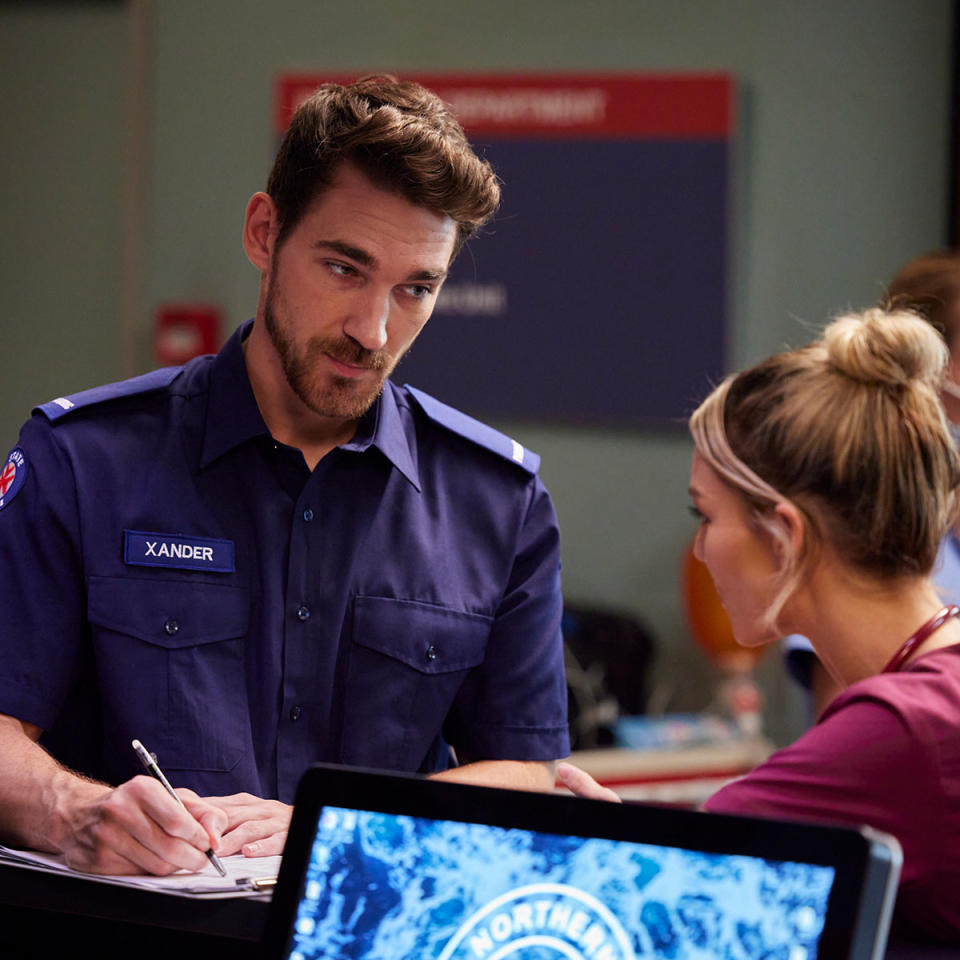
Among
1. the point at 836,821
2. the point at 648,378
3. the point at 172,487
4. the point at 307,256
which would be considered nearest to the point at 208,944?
the point at 836,821

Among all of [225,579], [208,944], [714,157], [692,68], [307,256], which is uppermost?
[692,68]

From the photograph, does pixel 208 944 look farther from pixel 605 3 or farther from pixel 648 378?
pixel 605 3

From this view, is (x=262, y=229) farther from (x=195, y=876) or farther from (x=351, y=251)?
(x=195, y=876)

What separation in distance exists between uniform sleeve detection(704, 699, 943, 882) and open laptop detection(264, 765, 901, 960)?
0.30m

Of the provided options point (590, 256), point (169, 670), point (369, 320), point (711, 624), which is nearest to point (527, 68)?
point (590, 256)

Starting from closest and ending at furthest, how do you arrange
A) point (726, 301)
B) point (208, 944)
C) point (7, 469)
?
point (208, 944) → point (7, 469) → point (726, 301)

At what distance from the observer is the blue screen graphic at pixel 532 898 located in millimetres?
693

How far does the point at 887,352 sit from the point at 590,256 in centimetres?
284

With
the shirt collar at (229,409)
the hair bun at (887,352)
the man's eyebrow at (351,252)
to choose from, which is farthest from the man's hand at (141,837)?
the hair bun at (887,352)

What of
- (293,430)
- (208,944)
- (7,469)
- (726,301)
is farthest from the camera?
(726,301)

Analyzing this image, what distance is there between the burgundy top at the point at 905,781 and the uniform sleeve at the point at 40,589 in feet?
2.55

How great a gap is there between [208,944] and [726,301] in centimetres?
340

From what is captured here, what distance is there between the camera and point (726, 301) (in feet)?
13.3

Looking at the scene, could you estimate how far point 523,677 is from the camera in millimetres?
1522
